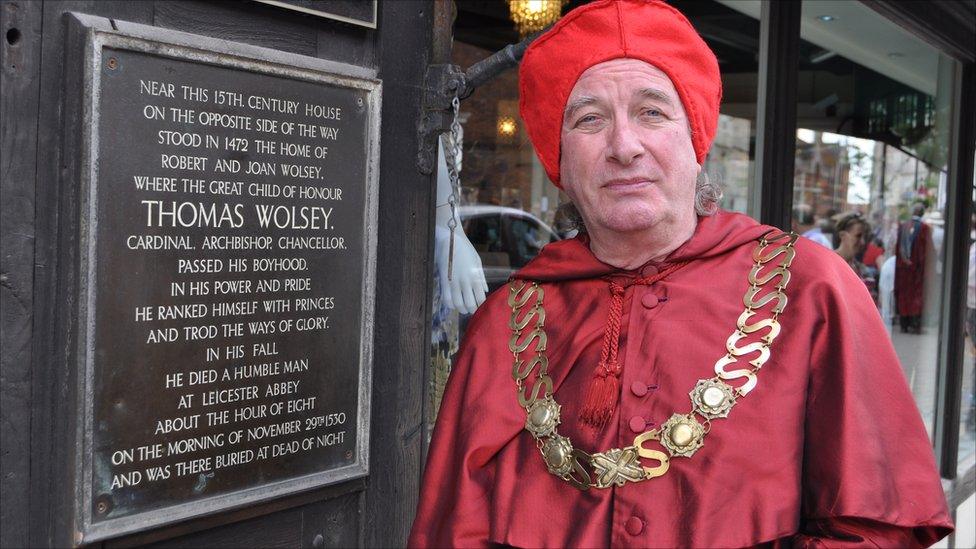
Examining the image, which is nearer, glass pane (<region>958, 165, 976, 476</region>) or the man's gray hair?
the man's gray hair

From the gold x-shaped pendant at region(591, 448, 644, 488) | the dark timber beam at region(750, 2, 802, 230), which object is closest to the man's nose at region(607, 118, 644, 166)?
the gold x-shaped pendant at region(591, 448, 644, 488)

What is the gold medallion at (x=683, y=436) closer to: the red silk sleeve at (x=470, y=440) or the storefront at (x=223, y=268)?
the red silk sleeve at (x=470, y=440)

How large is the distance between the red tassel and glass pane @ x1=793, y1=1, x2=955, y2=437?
3741mm

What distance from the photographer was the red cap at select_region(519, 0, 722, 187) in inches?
73.2

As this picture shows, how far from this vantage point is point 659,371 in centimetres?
184

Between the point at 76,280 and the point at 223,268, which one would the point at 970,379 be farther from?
the point at 76,280

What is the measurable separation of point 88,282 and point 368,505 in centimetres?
101

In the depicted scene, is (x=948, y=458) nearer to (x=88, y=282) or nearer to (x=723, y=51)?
(x=723, y=51)

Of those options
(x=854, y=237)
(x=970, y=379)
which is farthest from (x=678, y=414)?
(x=970, y=379)

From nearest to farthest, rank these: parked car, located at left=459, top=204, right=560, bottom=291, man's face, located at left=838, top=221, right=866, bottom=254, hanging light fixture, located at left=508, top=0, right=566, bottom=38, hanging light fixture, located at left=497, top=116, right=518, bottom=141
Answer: parked car, located at left=459, top=204, right=560, bottom=291 < hanging light fixture, located at left=508, top=0, right=566, bottom=38 < hanging light fixture, located at left=497, top=116, right=518, bottom=141 < man's face, located at left=838, top=221, right=866, bottom=254

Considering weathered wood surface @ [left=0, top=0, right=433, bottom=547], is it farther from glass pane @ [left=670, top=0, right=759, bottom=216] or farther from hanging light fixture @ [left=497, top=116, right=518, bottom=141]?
glass pane @ [left=670, top=0, right=759, bottom=216]

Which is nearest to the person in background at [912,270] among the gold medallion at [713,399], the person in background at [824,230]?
the person in background at [824,230]

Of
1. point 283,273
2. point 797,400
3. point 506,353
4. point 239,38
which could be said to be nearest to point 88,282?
point 283,273

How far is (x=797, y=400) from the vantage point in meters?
1.74
